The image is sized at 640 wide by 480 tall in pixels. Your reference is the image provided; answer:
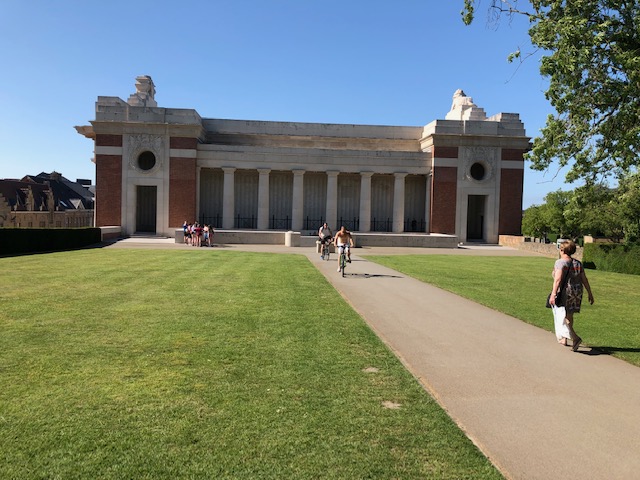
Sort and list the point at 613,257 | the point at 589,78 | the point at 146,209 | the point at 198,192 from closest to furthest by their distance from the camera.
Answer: the point at 589,78 < the point at 613,257 < the point at 198,192 < the point at 146,209

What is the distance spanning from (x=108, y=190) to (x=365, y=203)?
67.1ft

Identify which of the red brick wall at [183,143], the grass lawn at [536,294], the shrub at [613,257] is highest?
the red brick wall at [183,143]

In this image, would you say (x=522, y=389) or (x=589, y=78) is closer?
(x=522, y=389)

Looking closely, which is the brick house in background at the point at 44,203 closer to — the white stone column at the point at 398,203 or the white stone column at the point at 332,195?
the white stone column at the point at 332,195

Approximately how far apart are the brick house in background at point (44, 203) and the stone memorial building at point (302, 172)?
23173 millimetres

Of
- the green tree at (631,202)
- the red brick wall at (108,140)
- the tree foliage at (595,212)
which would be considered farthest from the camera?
the red brick wall at (108,140)

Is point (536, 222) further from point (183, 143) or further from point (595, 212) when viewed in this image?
point (183, 143)

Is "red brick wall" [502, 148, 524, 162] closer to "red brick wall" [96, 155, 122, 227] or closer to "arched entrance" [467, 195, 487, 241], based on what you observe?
"arched entrance" [467, 195, 487, 241]

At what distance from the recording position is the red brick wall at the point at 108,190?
129 ft

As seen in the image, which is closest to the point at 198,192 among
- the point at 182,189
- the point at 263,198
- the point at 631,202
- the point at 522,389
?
the point at 182,189

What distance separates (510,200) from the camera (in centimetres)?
4141

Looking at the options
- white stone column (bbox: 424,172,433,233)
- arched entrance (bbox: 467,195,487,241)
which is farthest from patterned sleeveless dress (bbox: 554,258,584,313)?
arched entrance (bbox: 467,195,487,241)

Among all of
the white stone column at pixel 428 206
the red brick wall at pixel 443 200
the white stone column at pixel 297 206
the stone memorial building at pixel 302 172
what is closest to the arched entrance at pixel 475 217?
the stone memorial building at pixel 302 172

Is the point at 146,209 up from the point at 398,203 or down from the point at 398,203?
down
